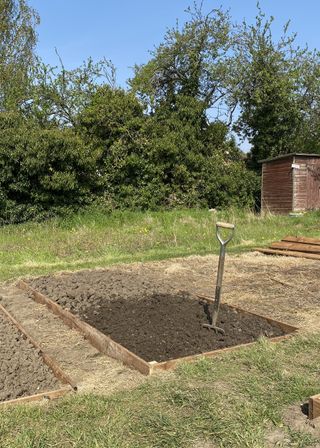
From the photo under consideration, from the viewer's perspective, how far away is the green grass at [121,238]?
11.0 metres

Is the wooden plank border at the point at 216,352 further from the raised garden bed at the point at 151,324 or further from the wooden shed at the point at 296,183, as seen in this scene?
the wooden shed at the point at 296,183

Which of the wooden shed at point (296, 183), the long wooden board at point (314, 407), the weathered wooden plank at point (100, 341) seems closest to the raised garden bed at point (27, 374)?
the weathered wooden plank at point (100, 341)

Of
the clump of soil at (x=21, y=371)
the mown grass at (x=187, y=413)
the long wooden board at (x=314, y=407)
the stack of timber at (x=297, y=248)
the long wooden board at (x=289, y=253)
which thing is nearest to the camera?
the mown grass at (x=187, y=413)

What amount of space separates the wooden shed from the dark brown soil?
567 inches

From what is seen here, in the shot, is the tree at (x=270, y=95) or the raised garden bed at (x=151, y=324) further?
the tree at (x=270, y=95)

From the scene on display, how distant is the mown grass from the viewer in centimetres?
298

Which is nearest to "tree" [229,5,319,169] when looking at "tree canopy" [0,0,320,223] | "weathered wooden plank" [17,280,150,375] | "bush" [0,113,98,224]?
"tree canopy" [0,0,320,223]

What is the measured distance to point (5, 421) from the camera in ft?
10.6

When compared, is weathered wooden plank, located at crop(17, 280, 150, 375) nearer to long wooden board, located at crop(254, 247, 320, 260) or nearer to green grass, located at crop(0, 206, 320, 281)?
green grass, located at crop(0, 206, 320, 281)

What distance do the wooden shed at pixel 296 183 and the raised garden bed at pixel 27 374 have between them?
17350mm

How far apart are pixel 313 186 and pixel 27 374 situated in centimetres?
1878

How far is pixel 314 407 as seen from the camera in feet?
10.5

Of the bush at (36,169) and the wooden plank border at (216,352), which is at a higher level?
the bush at (36,169)

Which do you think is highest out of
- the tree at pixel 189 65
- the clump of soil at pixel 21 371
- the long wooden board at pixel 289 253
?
the tree at pixel 189 65
